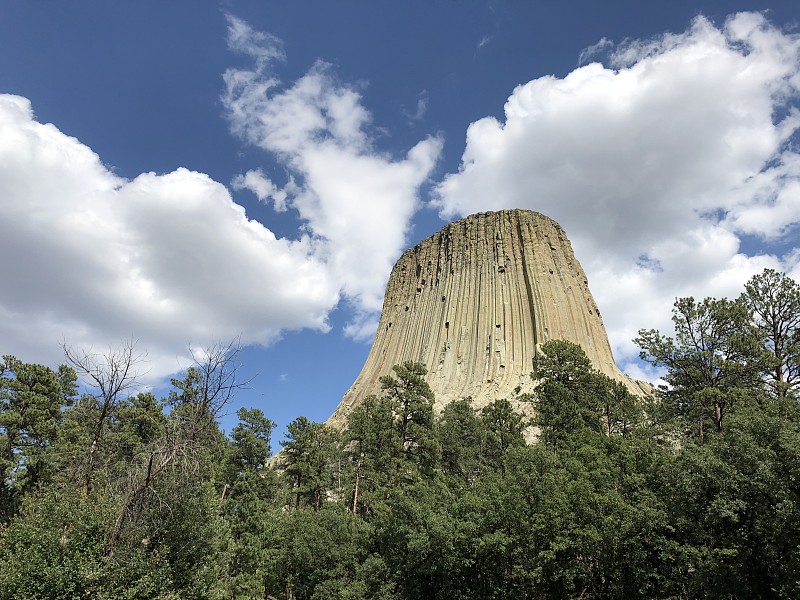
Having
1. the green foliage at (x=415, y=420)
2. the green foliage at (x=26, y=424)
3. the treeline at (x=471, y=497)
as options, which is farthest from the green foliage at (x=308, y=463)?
the green foliage at (x=26, y=424)

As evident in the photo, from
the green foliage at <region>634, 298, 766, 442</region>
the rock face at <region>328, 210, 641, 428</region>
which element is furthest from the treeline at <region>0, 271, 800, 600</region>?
the rock face at <region>328, 210, 641, 428</region>

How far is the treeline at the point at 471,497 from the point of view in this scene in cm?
1380

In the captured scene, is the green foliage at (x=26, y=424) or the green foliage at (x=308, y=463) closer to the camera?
the green foliage at (x=26, y=424)

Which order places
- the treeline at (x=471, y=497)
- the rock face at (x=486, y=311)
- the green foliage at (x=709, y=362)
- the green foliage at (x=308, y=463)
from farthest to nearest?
the rock face at (x=486, y=311) < the green foliage at (x=308, y=463) < the green foliage at (x=709, y=362) < the treeline at (x=471, y=497)

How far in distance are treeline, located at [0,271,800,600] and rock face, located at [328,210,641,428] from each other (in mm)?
33160

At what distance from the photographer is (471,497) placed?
65.5 ft

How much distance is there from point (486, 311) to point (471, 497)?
52.7 m

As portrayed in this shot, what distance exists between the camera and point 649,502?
16781 mm

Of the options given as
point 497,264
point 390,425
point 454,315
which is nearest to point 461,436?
point 390,425

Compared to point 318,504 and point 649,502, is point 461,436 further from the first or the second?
point 649,502

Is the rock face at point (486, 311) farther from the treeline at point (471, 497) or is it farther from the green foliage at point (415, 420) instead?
the treeline at point (471, 497)

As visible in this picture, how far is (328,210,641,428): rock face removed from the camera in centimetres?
6612

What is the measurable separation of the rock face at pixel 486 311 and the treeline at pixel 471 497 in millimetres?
33160

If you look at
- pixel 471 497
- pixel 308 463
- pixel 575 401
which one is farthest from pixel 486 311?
pixel 471 497
